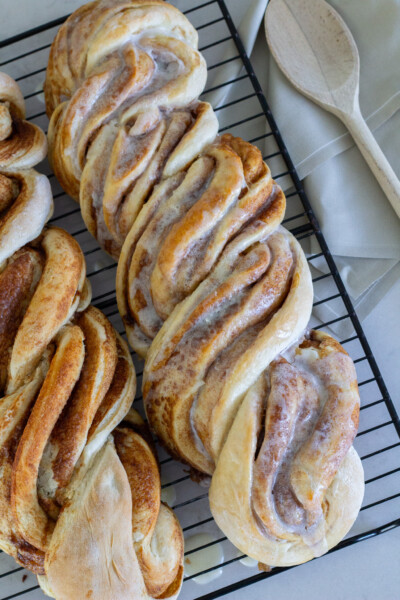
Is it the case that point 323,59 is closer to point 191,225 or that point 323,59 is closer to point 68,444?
point 191,225

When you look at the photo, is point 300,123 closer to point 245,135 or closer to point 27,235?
point 245,135

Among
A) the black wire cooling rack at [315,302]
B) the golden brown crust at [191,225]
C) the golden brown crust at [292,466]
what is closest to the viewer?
the golden brown crust at [292,466]

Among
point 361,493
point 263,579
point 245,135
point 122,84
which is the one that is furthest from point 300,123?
point 263,579

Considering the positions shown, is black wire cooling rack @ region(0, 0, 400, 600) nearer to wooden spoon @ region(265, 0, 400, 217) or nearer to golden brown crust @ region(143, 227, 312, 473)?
wooden spoon @ region(265, 0, 400, 217)

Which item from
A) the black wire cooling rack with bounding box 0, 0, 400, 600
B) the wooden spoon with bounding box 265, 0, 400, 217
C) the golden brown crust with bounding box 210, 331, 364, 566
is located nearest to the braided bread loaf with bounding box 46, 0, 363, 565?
the golden brown crust with bounding box 210, 331, 364, 566

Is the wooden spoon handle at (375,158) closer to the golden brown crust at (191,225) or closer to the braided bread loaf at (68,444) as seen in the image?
the golden brown crust at (191,225)

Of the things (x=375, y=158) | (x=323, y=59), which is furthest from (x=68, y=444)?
(x=323, y=59)

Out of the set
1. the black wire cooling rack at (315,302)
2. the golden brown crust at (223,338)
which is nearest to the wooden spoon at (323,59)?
the black wire cooling rack at (315,302)
